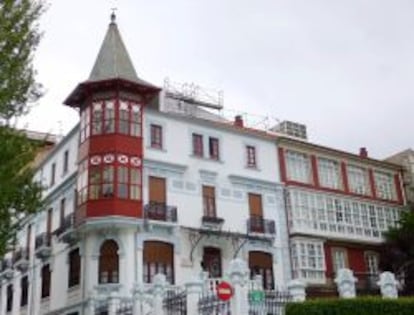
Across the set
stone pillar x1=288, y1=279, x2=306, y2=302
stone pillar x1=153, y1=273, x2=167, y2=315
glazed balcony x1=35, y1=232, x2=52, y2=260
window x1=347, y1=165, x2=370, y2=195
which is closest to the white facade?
glazed balcony x1=35, y1=232, x2=52, y2=260

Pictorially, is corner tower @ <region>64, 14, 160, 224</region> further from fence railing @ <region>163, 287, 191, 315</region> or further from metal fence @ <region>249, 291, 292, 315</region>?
metal fence @ <region>249, 291, 292, 315</region>

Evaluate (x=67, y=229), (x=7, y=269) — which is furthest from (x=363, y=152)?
(x=7, y=269)

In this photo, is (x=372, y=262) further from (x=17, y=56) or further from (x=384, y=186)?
(x=17, y=56)

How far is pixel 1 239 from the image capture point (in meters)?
16.9

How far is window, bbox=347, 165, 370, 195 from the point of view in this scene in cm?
4141

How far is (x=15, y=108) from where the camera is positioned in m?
17.5

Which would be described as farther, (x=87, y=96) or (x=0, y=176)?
(x=87, y=96)

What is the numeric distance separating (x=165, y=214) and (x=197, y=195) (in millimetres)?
2514

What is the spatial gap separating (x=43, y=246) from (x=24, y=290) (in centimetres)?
442

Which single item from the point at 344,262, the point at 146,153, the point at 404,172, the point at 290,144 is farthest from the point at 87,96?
the point at 404,172

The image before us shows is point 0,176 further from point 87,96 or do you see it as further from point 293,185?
point 293,185

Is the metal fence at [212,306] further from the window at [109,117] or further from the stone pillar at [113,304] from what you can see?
the window at [109,117]

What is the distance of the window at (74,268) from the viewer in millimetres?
32438

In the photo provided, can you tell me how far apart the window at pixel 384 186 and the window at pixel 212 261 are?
46.6 ft
